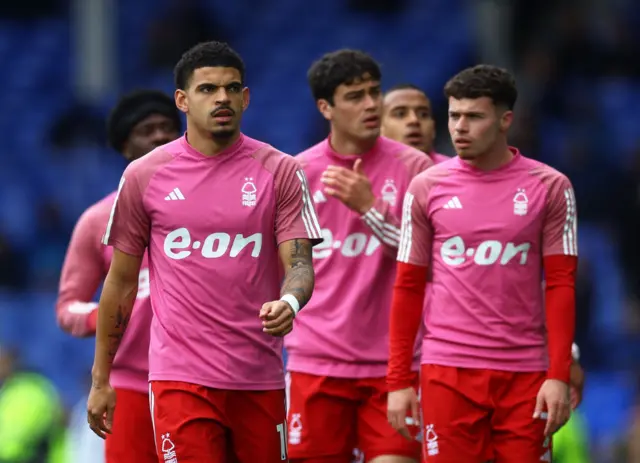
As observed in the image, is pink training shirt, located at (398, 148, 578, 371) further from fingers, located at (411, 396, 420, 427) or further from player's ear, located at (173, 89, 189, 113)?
player's ear, located at (173, 89, 189, 113)

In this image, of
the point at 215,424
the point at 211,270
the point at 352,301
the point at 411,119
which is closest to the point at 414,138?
the point at 411,119

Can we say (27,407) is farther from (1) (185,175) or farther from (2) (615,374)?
(1) (185,175)

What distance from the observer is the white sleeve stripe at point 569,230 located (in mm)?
7613

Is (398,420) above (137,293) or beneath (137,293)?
beneath

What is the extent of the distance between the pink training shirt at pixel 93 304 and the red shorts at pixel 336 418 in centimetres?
91

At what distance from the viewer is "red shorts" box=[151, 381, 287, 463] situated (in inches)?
273

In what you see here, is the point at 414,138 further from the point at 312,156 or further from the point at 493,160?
the point at 493,160

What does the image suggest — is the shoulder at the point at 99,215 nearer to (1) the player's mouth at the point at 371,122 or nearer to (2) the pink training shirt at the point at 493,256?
(1) the player's mouth at the point at 371,122

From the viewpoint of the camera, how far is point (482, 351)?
762 cm

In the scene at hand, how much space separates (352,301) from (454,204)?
0.95 m

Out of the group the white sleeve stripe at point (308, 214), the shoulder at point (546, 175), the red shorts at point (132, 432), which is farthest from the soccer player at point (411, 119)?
the red shorts at point (132, 432)

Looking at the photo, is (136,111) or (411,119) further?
(411,119)

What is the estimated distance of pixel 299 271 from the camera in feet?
23.1

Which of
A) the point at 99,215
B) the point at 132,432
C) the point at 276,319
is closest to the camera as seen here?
the point at 276,319
